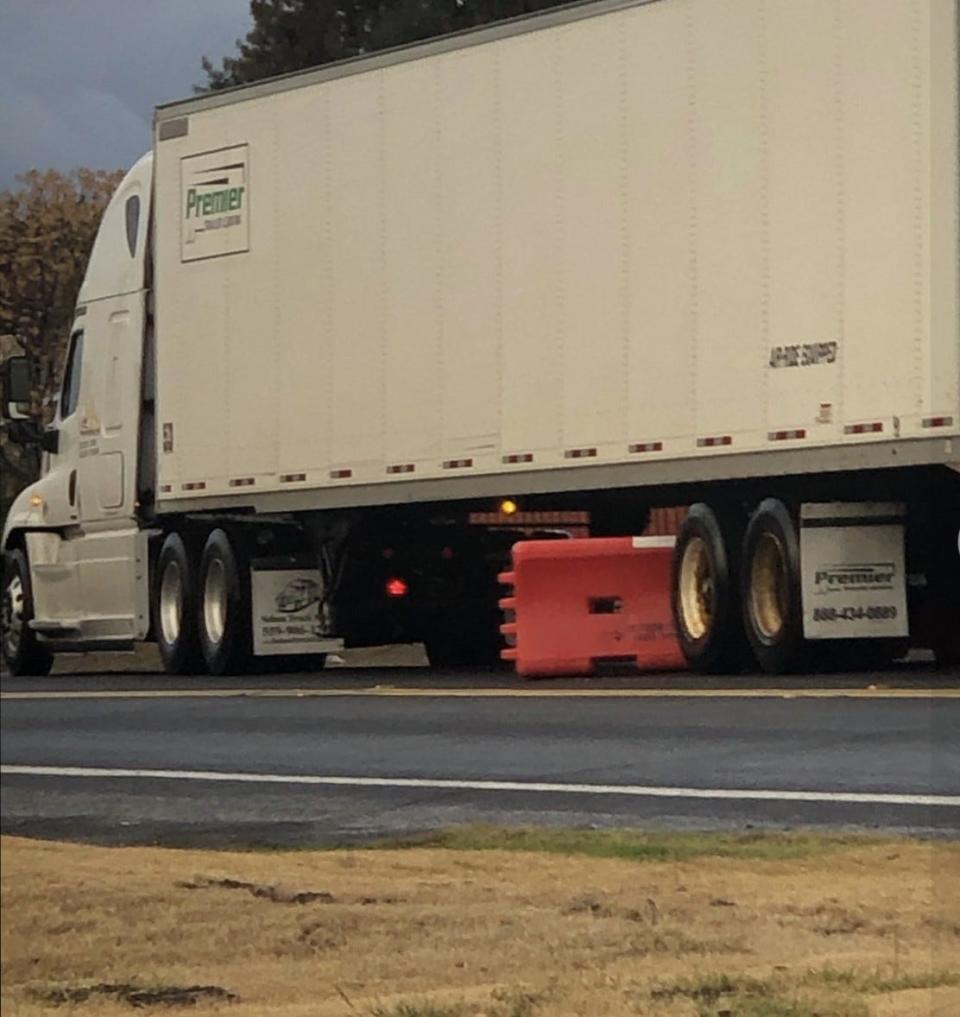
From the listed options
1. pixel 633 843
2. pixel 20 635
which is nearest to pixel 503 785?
pixel 633 843

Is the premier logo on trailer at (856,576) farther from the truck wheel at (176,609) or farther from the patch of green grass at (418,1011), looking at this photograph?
the patch of green grass at (418,1011)

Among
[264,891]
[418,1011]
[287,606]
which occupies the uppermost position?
[287,606]

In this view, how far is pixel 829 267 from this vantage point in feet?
43.3

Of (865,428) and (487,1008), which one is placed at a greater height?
(865,428)

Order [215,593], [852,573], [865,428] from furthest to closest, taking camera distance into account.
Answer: [215,593]
[852,573]
[865,428]

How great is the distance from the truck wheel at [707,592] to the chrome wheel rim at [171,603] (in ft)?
10.0

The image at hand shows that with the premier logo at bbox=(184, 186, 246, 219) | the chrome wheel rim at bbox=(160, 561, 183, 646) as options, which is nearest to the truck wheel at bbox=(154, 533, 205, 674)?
the chrome wheel rim at bbox=(160, 561, 183, 646)

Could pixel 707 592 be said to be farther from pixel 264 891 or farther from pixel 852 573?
pixel 264 891

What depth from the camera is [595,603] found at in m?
15.0

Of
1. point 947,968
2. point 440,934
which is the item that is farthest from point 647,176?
point 440,934

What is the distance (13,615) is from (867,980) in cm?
253

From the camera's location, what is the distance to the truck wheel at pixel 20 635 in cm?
435

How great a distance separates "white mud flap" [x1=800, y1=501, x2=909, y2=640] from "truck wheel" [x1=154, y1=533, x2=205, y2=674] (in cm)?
348

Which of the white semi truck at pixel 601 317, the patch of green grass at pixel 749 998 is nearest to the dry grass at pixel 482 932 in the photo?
the patch of green grass at pixel 749 998
